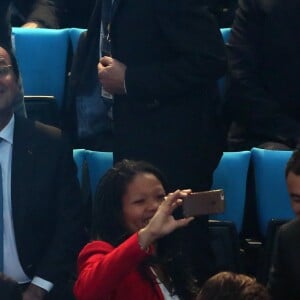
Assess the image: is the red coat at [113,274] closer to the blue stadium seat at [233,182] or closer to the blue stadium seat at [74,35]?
the blue stadium seat at [233,182]

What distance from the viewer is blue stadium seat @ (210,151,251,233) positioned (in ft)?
13.5

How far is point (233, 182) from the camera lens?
4.13 m

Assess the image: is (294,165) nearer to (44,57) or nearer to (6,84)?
(6,84)

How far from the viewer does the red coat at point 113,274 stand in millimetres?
3117

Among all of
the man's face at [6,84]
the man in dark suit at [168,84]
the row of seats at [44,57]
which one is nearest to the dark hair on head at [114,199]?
the man in dark suit at [168,84]

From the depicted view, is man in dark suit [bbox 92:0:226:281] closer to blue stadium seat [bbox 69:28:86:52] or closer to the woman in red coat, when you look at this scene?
the woman in red coat

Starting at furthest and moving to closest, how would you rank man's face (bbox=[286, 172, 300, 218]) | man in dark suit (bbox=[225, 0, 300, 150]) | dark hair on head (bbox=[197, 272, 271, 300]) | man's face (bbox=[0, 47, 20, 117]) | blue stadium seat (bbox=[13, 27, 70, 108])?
blue stadium seat (bbox=[13, 27, 70, 108])
man in dark suit (bbox=[225, 0, 300, 150])
man's face (bbox=[0, 47, 20, 117])
man's face (bbox=[286, 172, 300, 218])
dark hair on head (bbox=[197, 272, 271, 300])

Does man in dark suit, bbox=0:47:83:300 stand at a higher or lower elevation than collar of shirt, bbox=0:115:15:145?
lower

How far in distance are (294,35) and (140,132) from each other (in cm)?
107

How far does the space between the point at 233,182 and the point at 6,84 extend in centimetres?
87

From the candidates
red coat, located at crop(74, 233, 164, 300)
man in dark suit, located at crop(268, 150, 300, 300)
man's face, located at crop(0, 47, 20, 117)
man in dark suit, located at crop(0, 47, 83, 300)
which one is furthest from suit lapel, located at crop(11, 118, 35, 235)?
man in dark suit, located at crop(268, 150, 300, 300)

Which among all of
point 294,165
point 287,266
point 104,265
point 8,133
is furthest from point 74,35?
point 287,266

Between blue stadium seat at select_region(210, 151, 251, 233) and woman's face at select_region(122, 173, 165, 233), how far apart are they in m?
0.71

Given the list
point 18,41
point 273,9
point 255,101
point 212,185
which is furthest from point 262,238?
point 18,41
